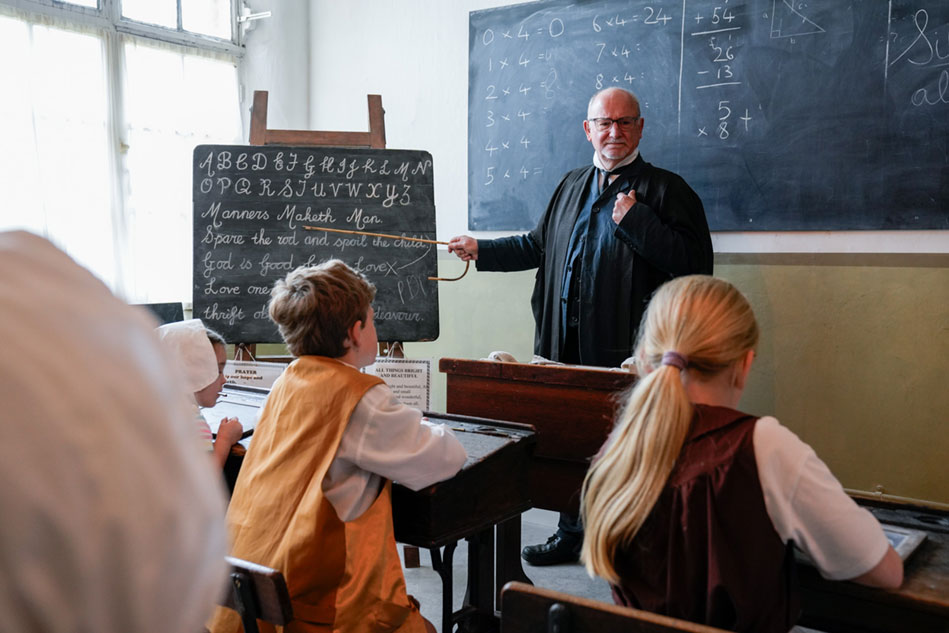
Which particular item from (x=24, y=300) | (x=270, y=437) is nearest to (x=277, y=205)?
(x=270, y=437)

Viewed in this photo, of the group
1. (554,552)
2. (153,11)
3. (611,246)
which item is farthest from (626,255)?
(153,11)

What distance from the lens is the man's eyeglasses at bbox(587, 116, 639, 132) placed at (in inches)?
128

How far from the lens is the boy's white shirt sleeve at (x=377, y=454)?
5.85ft

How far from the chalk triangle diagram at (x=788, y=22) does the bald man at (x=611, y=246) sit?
640 millimetres

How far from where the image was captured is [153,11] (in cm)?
446

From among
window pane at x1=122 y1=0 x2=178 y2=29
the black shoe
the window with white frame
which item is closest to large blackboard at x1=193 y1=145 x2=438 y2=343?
the window with white frame

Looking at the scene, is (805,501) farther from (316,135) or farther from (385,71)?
(385,71)

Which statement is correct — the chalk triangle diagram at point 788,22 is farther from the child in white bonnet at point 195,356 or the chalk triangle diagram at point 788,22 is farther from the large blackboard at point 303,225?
the child in white bonnet at point 195,356

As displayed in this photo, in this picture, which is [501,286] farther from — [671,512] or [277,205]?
[671,512]

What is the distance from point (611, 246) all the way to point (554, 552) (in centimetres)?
128

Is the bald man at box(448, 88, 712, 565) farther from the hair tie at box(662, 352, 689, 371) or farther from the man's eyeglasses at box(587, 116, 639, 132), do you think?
the hair tie at box(662, 352, 689, 371)

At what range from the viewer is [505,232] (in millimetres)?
4234

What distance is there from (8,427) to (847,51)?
3.45m

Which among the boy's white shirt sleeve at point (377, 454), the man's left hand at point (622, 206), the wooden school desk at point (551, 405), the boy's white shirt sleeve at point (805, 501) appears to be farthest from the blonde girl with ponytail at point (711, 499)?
the man's left hand at point (622, 206)
